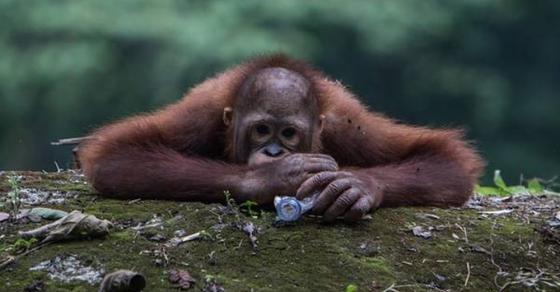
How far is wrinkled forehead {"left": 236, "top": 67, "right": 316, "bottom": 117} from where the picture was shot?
4000 millimetres

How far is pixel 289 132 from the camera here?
403cm

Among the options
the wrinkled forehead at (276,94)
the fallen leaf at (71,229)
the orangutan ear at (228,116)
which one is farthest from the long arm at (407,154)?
the fallen leaf at (71,229)

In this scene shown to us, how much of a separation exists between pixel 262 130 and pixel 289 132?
10cm

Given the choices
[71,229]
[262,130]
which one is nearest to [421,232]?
[262,130]

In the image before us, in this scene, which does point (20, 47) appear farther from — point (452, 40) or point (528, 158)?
point (528, 158)

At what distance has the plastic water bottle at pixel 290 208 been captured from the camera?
11.3 ft

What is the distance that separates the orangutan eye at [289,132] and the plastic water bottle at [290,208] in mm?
562

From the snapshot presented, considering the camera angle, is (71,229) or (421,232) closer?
(71,229)

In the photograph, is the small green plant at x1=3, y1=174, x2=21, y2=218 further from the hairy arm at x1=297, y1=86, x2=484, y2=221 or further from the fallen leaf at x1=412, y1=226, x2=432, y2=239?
the fallen leaf at x1=412, y1=226, x2=432, y2=239

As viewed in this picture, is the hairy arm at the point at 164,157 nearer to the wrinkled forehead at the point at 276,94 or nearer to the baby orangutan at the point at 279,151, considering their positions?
the baby orangutan at the point at 279,151

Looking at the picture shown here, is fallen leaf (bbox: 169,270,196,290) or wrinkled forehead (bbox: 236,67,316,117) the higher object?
wrinkled forehead (bbox: 236,67,316,117)

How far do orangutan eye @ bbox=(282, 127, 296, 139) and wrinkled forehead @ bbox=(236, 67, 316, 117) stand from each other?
0.18 ft

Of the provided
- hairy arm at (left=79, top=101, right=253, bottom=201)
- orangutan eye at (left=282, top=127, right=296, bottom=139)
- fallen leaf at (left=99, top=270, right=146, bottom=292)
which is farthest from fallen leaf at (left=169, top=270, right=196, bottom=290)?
orangutan eye at (left=282, top=127, right=296, bottom=139)

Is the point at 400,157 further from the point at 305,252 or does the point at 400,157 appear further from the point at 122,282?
the point at 122,282
